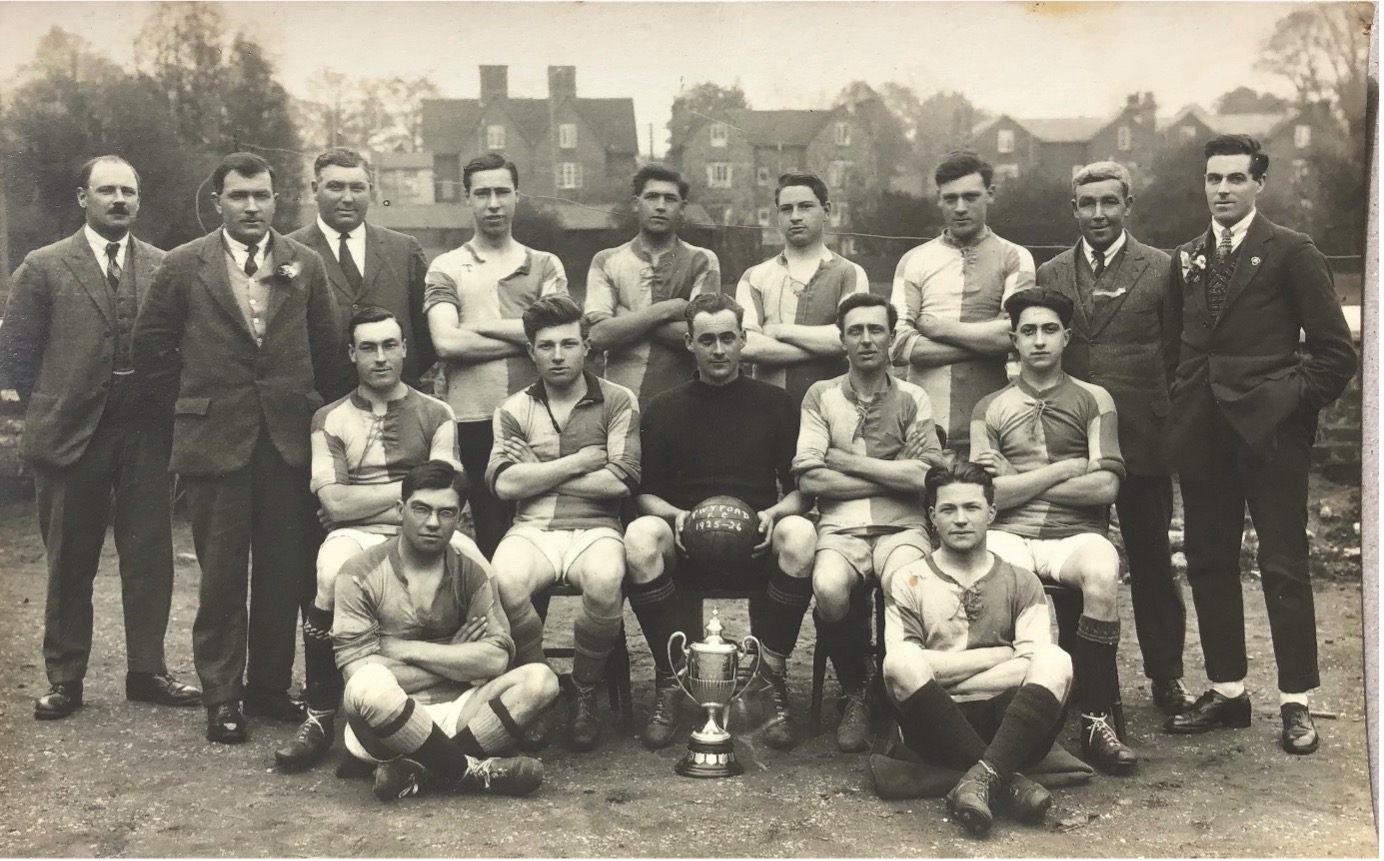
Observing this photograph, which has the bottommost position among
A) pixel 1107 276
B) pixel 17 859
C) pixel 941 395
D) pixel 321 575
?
pixel 17 859

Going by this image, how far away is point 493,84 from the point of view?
19.5ft

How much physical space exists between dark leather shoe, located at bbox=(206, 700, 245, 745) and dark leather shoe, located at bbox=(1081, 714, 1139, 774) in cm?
332

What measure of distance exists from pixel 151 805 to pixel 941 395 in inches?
140

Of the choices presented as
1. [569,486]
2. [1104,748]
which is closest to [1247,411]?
[1104,748]

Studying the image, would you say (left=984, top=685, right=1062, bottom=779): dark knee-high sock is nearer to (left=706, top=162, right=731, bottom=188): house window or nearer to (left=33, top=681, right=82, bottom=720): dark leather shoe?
(left=706, top=162, right=731, bottom=188): house window

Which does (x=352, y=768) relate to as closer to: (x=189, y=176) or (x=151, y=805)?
(x=151, y=805)

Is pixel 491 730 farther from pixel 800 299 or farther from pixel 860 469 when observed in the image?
pixel 800 299

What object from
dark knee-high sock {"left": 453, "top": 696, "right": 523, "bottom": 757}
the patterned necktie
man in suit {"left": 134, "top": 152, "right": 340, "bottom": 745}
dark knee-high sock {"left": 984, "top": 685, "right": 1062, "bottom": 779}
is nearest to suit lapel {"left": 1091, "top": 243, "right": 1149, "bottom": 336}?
the patterned necktie

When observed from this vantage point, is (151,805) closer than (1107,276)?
Yes

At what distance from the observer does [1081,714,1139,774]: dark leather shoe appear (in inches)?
184

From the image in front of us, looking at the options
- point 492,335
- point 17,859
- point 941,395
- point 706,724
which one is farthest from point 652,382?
point 17,859

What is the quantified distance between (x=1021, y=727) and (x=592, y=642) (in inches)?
67.2

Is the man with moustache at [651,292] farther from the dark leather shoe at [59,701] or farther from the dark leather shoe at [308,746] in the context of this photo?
the dark leather shoe at [59,701]

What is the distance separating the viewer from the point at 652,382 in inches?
229
